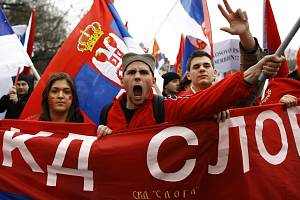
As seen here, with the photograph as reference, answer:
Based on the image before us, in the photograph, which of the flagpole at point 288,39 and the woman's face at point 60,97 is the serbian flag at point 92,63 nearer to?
the woman's face at point 60,97

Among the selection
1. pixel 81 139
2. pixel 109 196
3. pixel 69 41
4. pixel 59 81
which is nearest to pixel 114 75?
pixel 69 41

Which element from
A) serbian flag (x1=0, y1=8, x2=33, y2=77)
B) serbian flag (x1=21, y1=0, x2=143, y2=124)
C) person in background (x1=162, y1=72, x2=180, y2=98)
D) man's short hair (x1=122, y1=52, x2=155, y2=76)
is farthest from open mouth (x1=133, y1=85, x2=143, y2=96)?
person in background (x1=162, y1=72, x2=180, y2=98)

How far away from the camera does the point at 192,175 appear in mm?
3248

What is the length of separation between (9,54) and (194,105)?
8.70 ft

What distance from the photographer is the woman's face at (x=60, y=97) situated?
4.09 m

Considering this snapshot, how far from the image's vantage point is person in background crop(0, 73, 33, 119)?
542cm

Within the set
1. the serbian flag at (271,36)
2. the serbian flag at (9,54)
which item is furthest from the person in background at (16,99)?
the serbian flag at (271,36)

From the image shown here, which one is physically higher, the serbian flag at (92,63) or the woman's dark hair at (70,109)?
the serbian flag at (92,63)

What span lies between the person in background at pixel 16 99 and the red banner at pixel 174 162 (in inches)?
74.5

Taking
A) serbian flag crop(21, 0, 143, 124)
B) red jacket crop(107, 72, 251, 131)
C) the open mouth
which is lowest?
red jacket crop(107, 72, 251, 131)

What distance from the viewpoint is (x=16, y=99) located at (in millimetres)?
5520

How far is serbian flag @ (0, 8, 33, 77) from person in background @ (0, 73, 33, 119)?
0.28 meters

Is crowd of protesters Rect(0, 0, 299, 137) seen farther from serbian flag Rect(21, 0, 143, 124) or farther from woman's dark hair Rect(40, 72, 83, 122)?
serbian flag Rect(21, 0, 143, 124)

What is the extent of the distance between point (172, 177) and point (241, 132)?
55 centimetres
